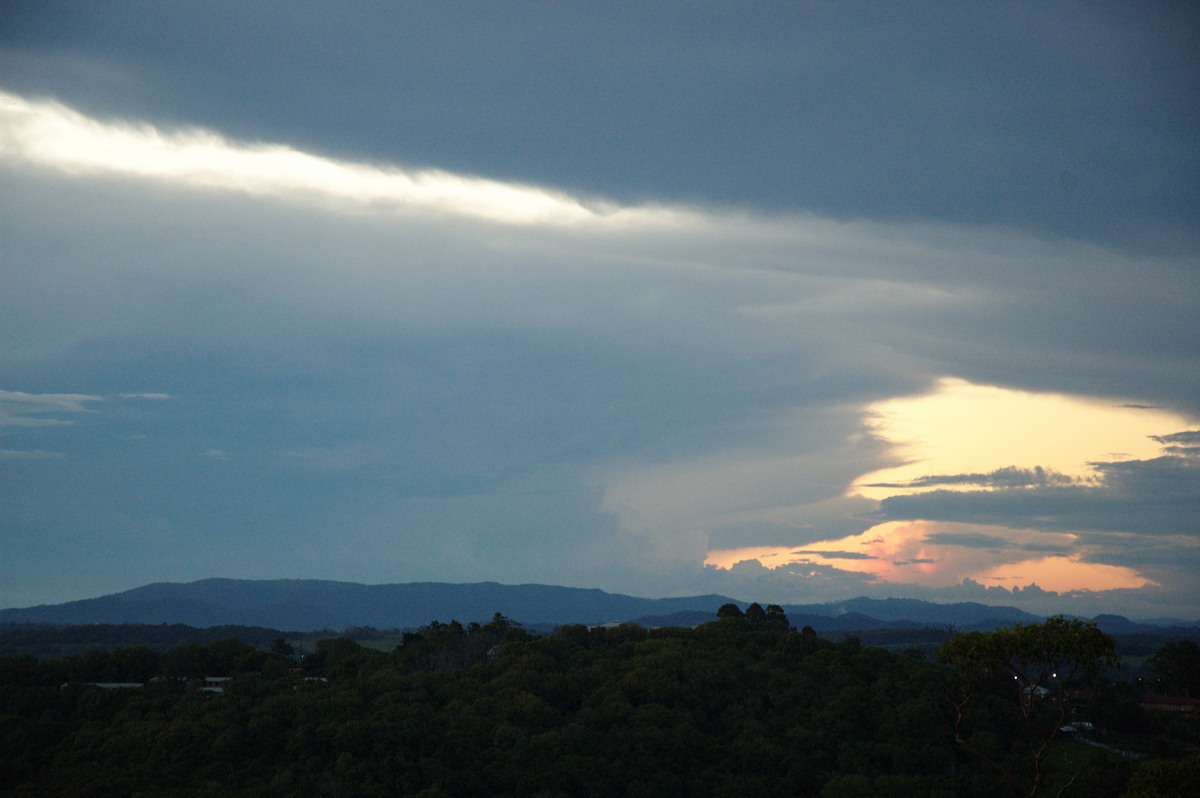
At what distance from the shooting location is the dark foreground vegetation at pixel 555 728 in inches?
3324

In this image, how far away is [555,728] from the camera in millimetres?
94188

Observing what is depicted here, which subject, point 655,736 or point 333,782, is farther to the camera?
point 655,736

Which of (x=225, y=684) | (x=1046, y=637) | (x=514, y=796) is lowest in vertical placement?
(x=514, y=796)

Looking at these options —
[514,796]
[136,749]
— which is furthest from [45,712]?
[514,796]

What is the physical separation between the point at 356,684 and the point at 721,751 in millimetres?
40562

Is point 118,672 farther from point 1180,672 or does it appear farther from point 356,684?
point 1180,672

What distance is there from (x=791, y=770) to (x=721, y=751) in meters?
7.49

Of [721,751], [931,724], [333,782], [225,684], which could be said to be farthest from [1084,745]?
[225,684]

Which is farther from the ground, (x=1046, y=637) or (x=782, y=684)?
(x=1046, y=637)

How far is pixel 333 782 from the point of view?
82.5m

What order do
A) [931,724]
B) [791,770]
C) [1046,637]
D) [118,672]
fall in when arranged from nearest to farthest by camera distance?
1. [1046,637]
2. [791,770]
3. [931,724]
4. [118,672]

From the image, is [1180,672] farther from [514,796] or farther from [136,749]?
[136,749]

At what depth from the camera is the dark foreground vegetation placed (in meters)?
84.4

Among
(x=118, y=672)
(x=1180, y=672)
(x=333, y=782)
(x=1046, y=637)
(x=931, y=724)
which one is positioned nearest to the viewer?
(x=1046, y=637)
